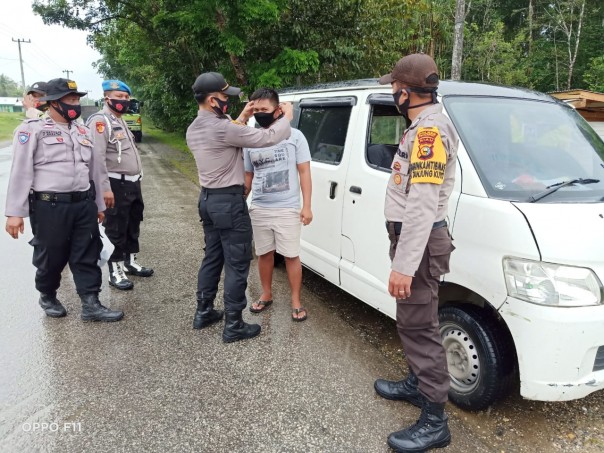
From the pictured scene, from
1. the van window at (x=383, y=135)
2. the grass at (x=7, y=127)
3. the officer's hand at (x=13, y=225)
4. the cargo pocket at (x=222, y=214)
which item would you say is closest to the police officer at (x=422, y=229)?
the van window at (x=383, y=135)

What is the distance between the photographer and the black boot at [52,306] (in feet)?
12.4

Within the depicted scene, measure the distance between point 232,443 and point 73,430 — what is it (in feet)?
3.00

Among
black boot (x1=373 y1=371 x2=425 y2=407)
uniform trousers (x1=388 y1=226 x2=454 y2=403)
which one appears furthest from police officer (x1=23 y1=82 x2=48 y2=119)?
black boot (x1=373 y1=371 x2=425 y2=407)

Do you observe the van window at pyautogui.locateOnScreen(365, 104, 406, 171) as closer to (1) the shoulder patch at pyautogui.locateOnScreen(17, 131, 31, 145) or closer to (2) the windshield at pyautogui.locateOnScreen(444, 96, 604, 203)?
(2) the windshield at pyautogui.locateOnScreen(444, 96, 604, 203)

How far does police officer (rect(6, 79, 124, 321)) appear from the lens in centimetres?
332

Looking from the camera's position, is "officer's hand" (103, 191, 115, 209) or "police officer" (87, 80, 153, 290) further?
"police officer" (87, 80, 153, 290)

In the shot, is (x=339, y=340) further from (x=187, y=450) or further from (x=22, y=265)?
(x=22, y=265)

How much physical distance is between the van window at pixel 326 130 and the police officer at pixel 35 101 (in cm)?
223

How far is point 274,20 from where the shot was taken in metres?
8.55

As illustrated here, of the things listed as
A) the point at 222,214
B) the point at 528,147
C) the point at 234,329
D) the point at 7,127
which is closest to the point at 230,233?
the point at 222,214

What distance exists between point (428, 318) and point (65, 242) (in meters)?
2.92

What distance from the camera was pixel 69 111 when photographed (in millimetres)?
3463

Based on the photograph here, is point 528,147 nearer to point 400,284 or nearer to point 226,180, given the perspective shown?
point 400,284

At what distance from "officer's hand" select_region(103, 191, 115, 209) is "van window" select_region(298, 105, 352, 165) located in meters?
1.90
